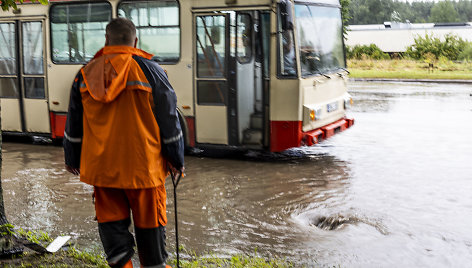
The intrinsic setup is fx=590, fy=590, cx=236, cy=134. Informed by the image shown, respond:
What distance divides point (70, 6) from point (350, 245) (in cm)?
737

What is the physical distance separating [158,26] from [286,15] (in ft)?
7.62

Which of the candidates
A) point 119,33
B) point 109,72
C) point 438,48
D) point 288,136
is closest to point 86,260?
point 109,72

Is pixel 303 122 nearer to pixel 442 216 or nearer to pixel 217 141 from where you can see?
pixel 217 141

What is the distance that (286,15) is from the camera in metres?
8.92

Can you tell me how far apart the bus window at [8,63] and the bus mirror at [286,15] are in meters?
5.51

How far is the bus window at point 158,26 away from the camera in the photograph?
388 inches

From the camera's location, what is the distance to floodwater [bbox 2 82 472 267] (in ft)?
18.6

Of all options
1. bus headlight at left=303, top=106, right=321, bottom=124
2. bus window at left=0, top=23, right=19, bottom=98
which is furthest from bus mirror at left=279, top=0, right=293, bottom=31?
bus window at left=0, top=23, right=19, bottom=98

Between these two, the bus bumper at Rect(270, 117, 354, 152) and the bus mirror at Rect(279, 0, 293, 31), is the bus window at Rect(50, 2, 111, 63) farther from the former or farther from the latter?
the bus bumper at Rect(270, 117, 354, 152)

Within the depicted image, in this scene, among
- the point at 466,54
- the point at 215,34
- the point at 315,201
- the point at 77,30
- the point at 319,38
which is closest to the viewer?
the point at 315,201

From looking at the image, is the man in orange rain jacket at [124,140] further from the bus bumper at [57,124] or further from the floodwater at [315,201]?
the bus bumper at [57,124]

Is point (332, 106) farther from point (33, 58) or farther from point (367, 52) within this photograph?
point (367, 52)

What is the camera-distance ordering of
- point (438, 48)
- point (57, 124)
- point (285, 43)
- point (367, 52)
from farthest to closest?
point (367, 52) → point (438, 48) → point (57, 124) → point (285, 43)


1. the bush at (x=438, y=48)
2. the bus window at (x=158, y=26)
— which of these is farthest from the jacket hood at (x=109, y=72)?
the bush at (x=438, y=48)
